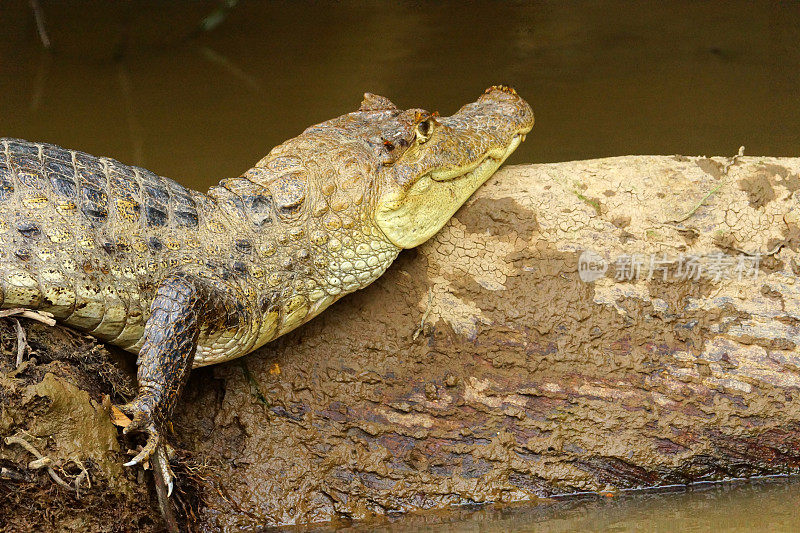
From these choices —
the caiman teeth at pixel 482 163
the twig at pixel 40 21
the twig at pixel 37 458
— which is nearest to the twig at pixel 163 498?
the twig at pixel 37 458

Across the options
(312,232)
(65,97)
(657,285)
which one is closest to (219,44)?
(65,97)

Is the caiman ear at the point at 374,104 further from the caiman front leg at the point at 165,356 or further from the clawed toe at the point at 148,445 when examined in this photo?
the clawed toe at the point at 148,445

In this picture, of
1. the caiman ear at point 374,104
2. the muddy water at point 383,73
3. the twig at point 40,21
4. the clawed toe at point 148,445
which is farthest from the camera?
the twig at point 40,21

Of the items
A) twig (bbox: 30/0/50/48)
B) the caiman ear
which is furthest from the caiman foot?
twig (bbox: 30/0/50/48)

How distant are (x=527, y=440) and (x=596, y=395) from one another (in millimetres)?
333

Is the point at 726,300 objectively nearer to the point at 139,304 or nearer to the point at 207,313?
the point at 207,313

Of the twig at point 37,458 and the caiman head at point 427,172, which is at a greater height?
the caiman head at point 427,172

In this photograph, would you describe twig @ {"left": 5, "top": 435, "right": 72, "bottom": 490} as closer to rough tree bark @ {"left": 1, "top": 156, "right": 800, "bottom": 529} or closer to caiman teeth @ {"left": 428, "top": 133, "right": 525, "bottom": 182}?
rough tree bark @ {"left": 1, "top": 156, "right": 800, "bottom": 529}

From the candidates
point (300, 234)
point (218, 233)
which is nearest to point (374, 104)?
point (300, 234)

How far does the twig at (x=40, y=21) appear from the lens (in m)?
7.58

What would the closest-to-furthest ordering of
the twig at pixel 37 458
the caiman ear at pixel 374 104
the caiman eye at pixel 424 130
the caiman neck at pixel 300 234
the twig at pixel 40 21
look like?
the twig at pixel 37 458, the caiman neck at pixel 300 234, the caiman eye at pixel 424 130, the caiman ear at pixel 374 104, the twig at pixel 40 21

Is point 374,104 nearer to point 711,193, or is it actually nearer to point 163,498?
point 711,193

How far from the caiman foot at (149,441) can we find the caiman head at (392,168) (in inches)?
40.7

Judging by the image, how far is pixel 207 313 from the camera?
3117 mm
